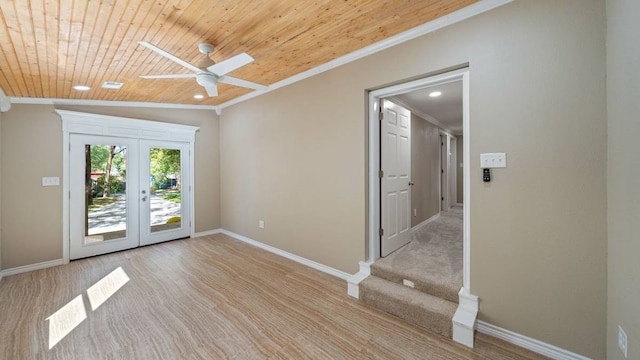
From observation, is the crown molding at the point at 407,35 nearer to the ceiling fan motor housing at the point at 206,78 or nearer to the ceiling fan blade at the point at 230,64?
the ceiling fan blade at the point at 230,64

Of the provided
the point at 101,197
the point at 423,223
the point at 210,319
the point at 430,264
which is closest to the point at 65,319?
the point at 210,319

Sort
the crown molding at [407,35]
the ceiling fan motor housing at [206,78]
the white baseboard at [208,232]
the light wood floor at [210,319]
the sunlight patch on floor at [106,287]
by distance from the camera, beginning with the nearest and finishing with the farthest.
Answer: the light wood floor at [210,319]
the crown molding at [407,35]
the ceiling fan motor housing at [206,78]
the sunlight patch on floor at [106,287]
the white baseboard at [208,232]

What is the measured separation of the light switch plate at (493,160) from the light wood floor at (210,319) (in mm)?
1448

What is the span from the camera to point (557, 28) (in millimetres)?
1771

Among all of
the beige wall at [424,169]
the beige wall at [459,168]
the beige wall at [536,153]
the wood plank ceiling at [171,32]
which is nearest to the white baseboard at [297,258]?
the beige wall at [536,153]

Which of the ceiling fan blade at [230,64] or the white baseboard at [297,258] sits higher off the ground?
the ceiling fan blade at [230,64]

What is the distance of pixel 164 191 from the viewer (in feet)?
15.7

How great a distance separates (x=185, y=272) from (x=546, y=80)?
4.43 meters

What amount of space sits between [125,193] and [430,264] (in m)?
5.09

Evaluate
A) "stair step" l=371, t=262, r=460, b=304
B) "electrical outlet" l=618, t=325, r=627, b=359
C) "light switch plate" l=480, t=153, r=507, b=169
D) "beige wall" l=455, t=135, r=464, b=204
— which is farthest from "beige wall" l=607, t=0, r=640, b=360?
"beige wall" l=455, t=135, r=464, b=204

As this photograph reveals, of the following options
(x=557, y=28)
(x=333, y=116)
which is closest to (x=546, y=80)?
(x=557, y=28)

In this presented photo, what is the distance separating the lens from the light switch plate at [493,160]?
1990 millimetres

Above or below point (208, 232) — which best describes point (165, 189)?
above

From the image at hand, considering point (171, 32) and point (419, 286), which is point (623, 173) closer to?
point (419, 286)
